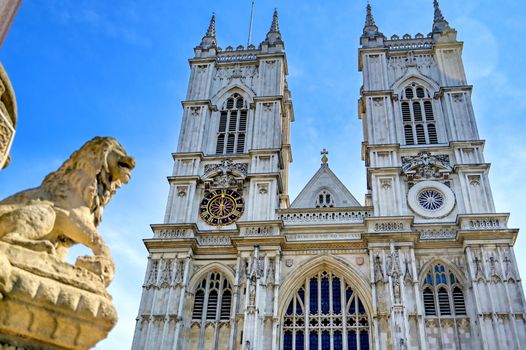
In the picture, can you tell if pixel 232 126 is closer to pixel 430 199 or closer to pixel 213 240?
pixel 213 240

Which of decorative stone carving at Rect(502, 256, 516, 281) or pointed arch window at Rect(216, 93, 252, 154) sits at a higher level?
pointed arch window at Rect(216, 93, 252, 154)

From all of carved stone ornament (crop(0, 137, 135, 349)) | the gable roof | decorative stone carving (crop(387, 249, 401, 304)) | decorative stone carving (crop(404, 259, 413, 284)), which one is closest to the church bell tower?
the gable roof

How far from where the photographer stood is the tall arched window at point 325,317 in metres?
19.2

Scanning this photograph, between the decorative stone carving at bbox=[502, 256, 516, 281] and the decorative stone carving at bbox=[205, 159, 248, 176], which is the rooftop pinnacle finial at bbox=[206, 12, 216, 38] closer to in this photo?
the decorative stone carving at bbox=[205, 159, 248, 176]

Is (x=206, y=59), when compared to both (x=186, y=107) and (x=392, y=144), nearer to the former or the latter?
(x=186, y=107)

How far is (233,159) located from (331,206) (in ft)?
16.6

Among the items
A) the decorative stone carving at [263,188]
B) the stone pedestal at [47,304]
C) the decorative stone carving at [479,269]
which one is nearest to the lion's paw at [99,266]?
the stone pedestal at [47,304]

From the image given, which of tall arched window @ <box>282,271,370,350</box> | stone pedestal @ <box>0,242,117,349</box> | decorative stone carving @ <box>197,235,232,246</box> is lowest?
stone pedestal @ <box>0,242,117,349</box>

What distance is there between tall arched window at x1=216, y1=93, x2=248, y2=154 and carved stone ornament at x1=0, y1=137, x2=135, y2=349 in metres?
21.0

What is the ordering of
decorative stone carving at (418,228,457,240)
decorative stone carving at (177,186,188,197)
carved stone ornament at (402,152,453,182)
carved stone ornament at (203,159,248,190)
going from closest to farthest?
decorative stone carving at (418,228,457,240) < carved stone ornament at (402,152,453,182) < decorative stone carving at (177,186,188,197) < carved stone ornament at (203,159,248,190)

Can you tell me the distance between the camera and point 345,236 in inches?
838

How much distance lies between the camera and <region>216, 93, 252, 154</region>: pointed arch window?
25.5 metres

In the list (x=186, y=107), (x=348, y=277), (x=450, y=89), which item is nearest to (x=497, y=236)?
(x=348, y=277)

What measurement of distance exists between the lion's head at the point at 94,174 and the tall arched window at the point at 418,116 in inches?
840
